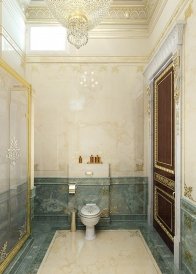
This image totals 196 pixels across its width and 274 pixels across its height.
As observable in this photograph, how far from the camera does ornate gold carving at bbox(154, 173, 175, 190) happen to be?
11.8 ft

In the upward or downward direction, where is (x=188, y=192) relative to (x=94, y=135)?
downward

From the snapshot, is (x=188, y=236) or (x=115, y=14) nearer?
(x=188, y=236)

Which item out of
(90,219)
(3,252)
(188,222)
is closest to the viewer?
(188,222)

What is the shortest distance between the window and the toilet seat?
3153mm

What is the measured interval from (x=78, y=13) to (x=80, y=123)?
2276 mm

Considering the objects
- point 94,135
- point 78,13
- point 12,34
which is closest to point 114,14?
point 12,34

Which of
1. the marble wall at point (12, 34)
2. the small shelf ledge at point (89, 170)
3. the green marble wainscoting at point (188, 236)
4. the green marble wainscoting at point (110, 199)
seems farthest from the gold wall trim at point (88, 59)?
the green marble wainscoting at point (188, 236)

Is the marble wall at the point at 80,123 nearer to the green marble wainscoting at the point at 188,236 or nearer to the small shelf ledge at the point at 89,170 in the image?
the small shelf ledge at the point at 89,170

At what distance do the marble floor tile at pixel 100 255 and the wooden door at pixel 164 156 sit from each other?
467 mm

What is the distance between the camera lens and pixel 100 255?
3.58 metres

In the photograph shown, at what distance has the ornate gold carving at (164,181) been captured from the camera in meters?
A: 3.61

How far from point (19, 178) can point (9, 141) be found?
670mm

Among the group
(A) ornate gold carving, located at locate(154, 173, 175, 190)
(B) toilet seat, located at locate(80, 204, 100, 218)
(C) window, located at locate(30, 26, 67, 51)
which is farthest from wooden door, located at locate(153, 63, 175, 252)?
(C) window, located at locate(30, 26, 67, 51)

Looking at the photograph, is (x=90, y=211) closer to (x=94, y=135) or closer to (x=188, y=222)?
(x=94, y=135)
